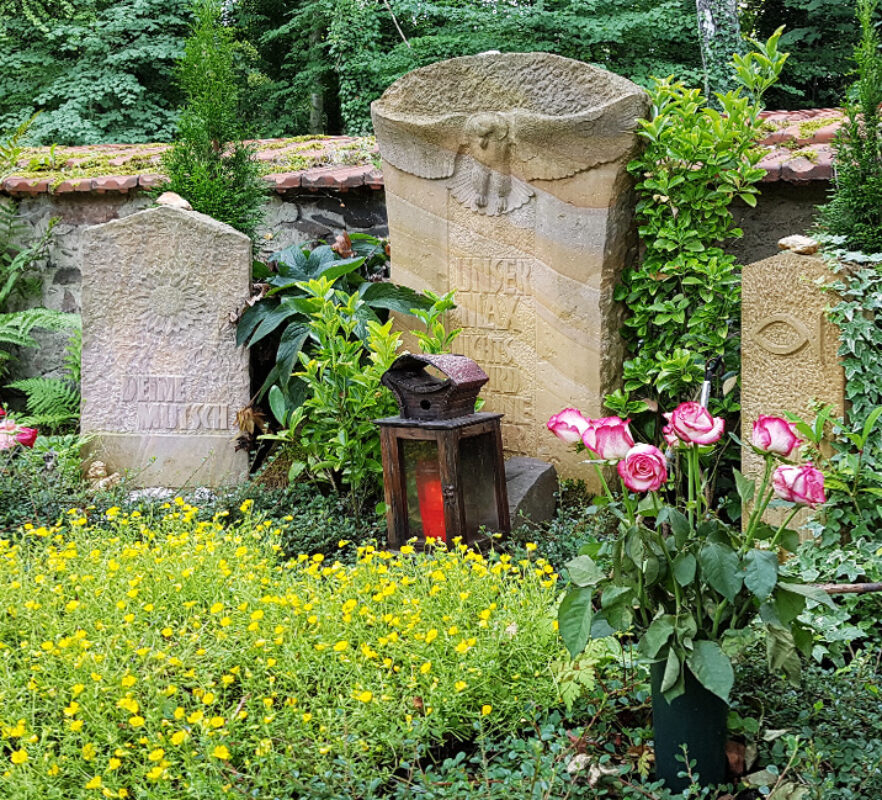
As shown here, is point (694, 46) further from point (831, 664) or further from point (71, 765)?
point (71, 765)

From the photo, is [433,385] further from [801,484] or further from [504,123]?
[801,484]

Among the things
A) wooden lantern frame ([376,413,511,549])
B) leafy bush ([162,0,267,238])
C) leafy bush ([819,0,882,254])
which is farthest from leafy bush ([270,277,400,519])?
leafy bush ([819,0,882,254])

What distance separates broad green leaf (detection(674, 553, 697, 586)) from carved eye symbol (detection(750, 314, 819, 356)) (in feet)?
5.73

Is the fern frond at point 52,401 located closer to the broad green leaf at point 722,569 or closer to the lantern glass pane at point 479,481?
the lantern glass pane at point 479,481

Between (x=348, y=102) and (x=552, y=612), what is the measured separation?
30.5 ft

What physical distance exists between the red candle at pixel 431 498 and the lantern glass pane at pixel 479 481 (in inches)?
3.6

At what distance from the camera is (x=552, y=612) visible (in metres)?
2.63

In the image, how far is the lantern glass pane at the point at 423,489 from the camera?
3.63m

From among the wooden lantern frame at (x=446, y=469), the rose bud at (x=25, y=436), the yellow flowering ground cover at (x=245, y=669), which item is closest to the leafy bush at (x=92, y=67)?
the rose bud at (x=25, y=436)

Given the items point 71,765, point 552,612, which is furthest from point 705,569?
point 71,765

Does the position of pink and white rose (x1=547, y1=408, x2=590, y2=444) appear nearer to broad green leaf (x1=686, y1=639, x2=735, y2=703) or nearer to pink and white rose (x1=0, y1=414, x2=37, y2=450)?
broad green leaf (x1=686, y1=639, x2=735, y2=703)

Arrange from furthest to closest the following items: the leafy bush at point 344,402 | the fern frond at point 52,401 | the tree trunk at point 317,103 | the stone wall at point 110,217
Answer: the tree trunk at point 317,103 < the stone wall at point 110,217 < the fern frond at point 52,401 < the leafy bush at point 344,402

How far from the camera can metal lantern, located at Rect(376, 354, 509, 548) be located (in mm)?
3559

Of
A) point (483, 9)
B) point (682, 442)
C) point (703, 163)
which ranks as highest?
point (483, 9)
